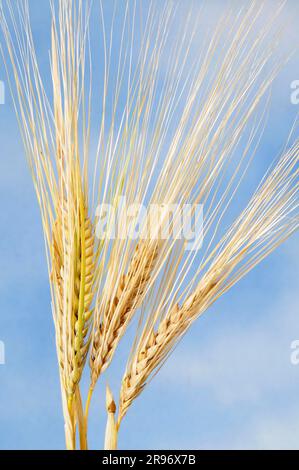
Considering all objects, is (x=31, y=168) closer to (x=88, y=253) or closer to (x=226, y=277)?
(x=88, y=253)

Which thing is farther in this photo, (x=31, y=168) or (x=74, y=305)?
(x=31, y=168)

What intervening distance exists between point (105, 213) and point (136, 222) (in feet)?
0.22

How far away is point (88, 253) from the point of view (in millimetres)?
1161

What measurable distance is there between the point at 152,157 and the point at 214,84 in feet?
0.65

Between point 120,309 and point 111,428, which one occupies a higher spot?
point 120,309

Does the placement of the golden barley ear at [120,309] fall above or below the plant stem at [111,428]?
above

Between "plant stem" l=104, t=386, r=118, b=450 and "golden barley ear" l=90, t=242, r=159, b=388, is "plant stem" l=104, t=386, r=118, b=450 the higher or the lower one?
the lower one
